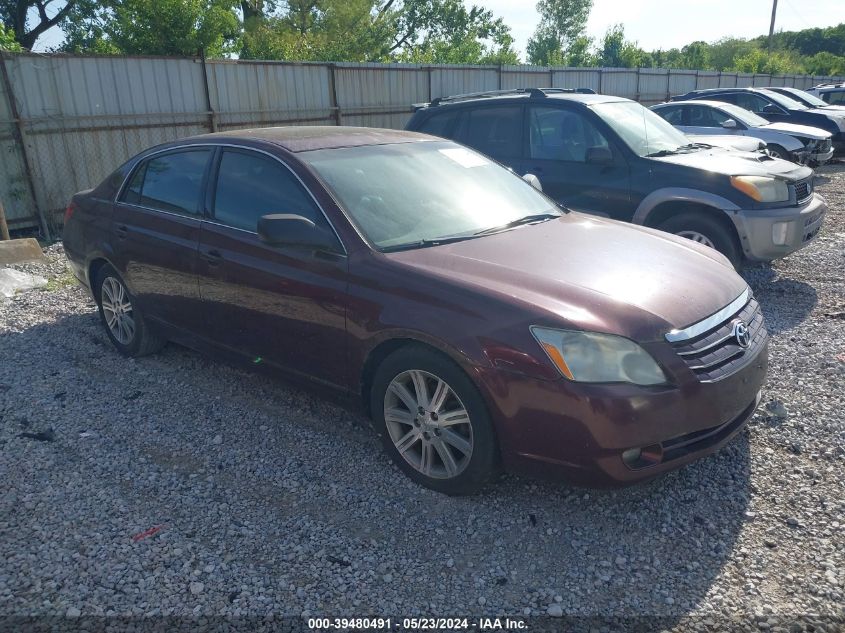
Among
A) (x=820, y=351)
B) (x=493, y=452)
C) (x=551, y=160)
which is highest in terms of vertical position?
(x=551, y=160)

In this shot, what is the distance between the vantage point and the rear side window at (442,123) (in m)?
8.02

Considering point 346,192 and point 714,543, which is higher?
point 346,192

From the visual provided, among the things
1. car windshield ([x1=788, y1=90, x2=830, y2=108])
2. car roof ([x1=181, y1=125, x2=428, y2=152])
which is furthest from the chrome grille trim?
car windshield ([x1=788, y1=90, x2=830, y2=108])

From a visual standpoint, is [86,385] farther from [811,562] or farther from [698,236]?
[698,236]

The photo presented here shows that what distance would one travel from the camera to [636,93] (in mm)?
22094

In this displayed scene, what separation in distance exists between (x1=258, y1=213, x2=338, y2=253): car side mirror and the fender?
4065 millimetres

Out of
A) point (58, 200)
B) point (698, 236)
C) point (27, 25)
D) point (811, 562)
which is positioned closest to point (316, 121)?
point (58, 200)

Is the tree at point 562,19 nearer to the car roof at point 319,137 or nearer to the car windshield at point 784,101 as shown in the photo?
the car windshield at point 784,101

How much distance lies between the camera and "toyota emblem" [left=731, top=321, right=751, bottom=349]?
3.40 m

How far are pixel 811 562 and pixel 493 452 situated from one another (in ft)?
4.57

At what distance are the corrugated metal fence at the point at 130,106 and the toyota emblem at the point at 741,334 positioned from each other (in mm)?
9506

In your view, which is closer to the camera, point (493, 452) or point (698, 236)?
point (493, 452)

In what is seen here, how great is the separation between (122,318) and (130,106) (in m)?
6.45

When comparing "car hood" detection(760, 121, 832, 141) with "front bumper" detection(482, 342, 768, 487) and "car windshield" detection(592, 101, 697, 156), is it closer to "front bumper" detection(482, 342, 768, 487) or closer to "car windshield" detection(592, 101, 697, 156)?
"car windshield" detection(592, 101, 697, 156)
